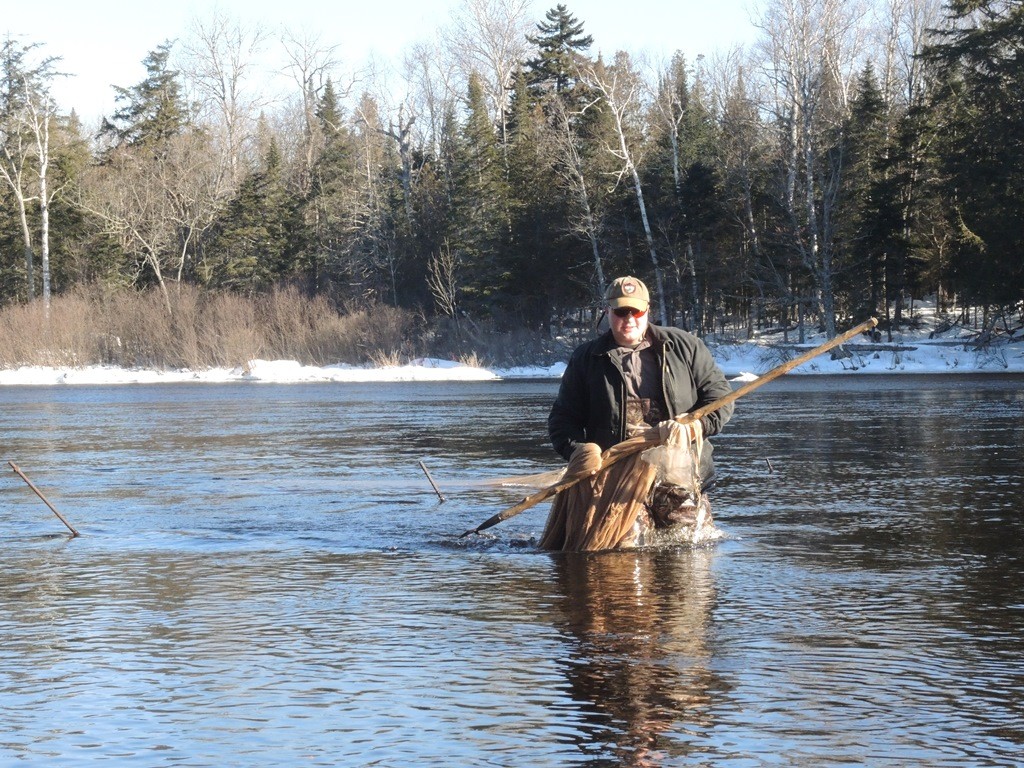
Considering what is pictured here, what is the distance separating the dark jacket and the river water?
84cm

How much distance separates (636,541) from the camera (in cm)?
915

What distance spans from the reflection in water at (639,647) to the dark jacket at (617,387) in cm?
84

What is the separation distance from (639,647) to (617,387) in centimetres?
284

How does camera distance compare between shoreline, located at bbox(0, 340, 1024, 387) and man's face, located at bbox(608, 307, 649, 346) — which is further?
shoreline, located at bbox(0, 340, 1024, 387)

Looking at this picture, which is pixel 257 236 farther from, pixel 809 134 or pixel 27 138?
pixel 809 134

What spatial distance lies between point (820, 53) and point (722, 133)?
817 centimetres

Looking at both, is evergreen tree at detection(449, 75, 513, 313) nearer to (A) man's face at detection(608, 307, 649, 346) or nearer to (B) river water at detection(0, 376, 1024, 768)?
(B) river water at detection(0, 376, 1024, 768)

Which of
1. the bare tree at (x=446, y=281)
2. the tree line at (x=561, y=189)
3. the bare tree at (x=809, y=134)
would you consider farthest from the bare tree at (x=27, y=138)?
the bare tree at (x=809, y=134)

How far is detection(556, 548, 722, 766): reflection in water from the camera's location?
4.83m

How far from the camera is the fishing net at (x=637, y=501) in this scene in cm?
859

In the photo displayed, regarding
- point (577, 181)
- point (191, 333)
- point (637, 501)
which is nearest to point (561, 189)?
point (577, 181)

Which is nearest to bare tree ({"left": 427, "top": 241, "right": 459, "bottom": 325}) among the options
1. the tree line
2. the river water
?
the tree line

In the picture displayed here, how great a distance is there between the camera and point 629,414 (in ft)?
28.7

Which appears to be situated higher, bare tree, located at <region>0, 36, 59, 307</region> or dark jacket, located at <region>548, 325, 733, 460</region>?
bare tree, located at <region>0, 36, 59, 307</region>
